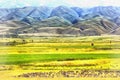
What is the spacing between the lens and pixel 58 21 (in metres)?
6.58

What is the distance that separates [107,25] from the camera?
21.5 ft

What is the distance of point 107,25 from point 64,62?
3.93 ft

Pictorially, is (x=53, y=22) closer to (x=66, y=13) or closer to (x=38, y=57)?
(x=66, y=13)

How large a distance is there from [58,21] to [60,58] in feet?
2.59

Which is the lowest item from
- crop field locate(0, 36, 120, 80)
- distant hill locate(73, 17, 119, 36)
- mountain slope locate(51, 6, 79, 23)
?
crop field locate(0, 36, 120, 80)

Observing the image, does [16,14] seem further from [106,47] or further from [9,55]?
[106,47]

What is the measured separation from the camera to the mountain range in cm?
642

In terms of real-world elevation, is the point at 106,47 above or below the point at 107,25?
below

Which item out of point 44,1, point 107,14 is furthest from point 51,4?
point 107,14

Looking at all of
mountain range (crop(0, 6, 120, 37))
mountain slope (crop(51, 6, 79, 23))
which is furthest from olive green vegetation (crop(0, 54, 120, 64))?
mountain slope (crop(51, 6, 79, 23))

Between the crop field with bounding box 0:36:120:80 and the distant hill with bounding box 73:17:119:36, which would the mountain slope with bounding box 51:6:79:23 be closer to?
the distant hill with bounding box 73:17:119:36

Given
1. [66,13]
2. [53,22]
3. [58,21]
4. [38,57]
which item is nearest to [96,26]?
[66,13]

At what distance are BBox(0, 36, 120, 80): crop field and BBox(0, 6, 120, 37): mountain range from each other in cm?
15

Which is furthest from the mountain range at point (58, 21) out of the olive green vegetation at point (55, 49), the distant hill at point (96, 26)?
the olive green vegetation at point (55, 49)
